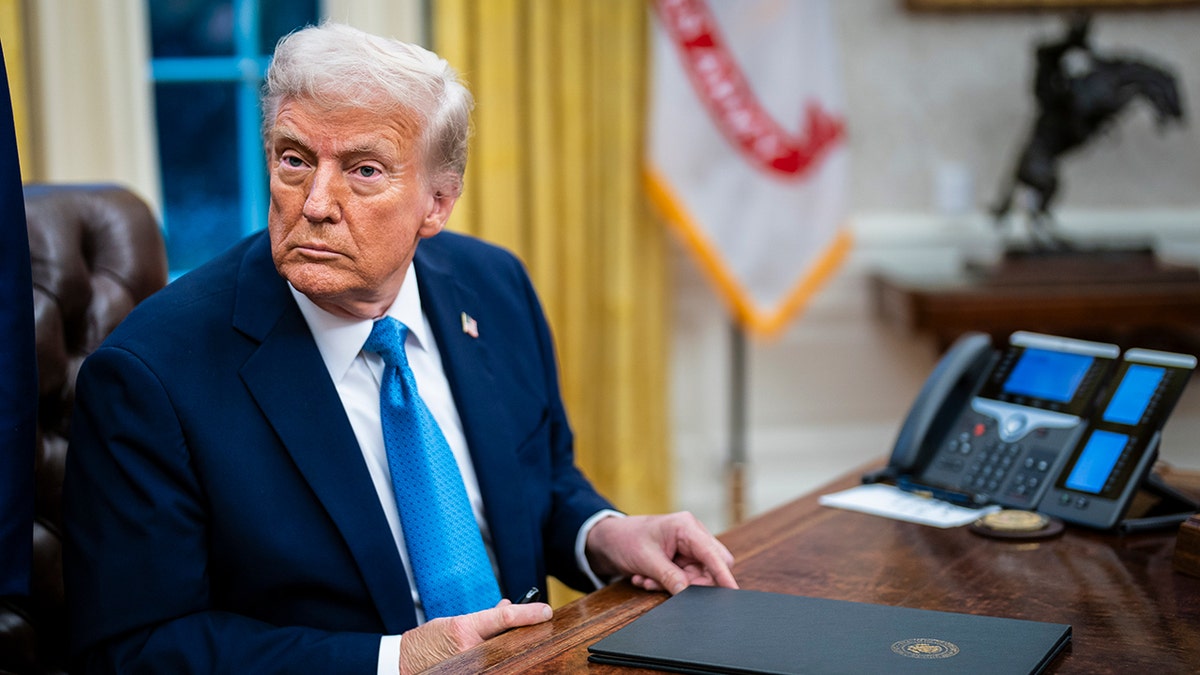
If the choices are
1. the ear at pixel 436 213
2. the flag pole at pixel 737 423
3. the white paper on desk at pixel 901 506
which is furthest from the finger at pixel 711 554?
the flag pole at pixel 737 423

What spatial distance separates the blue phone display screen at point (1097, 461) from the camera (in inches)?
68.4

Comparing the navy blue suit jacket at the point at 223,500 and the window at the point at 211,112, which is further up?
the window at the point at 211,112

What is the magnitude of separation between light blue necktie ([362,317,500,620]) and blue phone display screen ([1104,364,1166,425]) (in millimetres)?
919

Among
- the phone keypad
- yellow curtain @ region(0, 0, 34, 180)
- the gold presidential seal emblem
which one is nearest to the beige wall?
yellow curtain @ region(0, 0, 34, 180)

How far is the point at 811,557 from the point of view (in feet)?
5.40

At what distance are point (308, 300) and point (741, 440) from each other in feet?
9.12

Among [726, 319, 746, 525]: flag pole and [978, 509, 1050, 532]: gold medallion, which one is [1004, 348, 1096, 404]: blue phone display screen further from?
[726, 319, 746, 525]: flag pole

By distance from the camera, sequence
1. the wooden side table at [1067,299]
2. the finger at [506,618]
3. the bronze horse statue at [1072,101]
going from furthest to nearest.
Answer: the bronze horse statue at [1072,101] < the wooden side table at [1067,299] < the finger at [506,618]

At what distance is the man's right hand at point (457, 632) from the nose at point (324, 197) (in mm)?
524

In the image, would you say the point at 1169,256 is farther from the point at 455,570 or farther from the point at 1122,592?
the point at 455,570

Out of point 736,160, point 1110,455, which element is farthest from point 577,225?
point 1110,455

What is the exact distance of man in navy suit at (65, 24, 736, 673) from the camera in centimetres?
149

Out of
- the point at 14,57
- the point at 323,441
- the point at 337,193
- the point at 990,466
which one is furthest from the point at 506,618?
the point at 14,57

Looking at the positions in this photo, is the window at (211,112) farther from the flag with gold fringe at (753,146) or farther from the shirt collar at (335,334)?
the shirt collar at (335,334)
